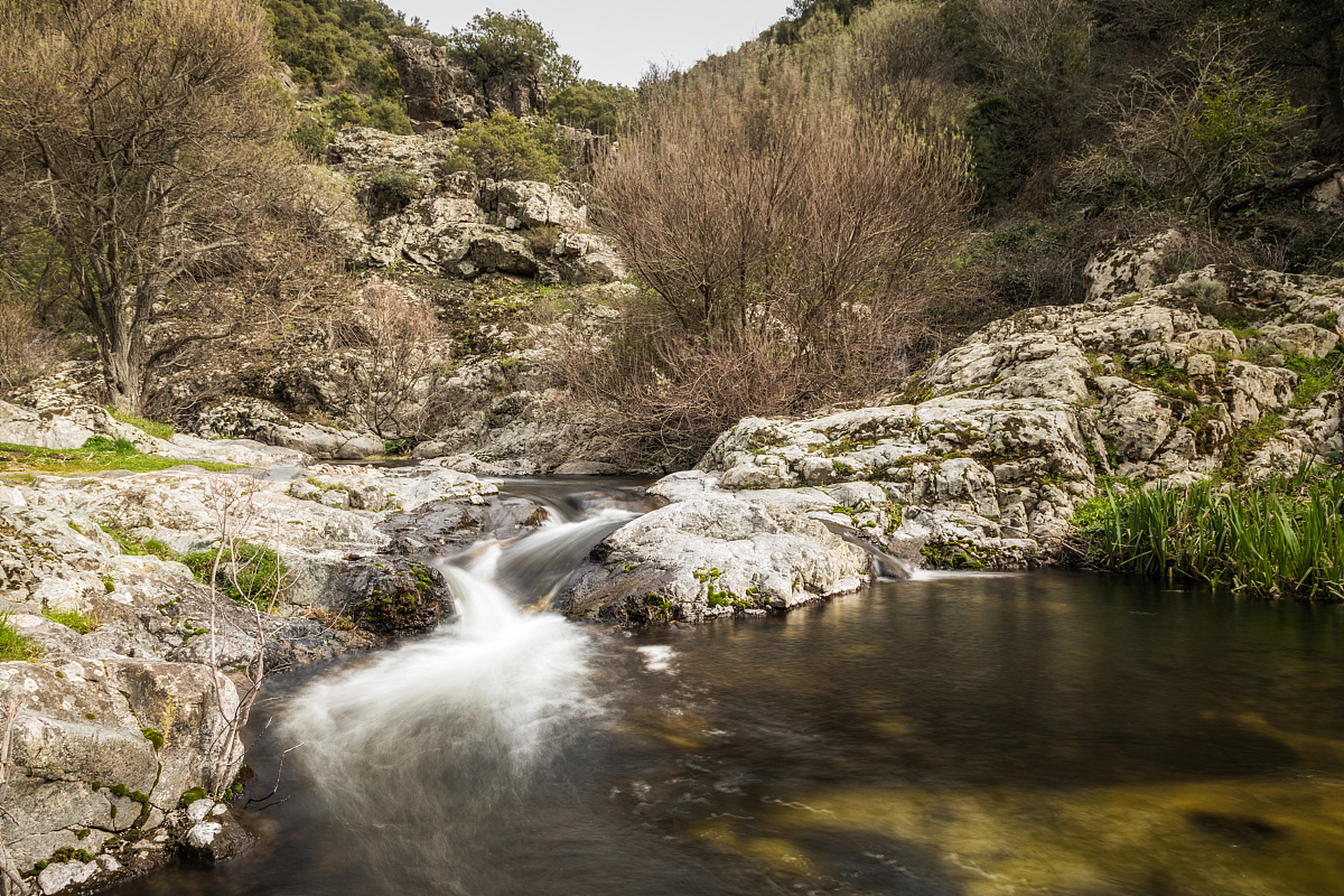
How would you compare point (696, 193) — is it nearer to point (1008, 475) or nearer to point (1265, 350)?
point (1008, 475)

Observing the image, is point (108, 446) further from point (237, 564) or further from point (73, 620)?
point (73, 620)

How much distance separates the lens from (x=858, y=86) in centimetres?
2366

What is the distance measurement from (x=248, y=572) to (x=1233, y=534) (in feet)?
30.5

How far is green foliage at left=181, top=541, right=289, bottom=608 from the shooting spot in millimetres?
5566

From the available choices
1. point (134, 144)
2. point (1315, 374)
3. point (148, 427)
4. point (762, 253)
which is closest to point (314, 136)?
point (134, 144)

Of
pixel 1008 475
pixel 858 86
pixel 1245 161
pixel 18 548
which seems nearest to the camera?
pixel 18 548

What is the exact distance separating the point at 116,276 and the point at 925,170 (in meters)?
18.5

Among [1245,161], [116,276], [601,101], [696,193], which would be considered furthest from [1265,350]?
[601,101]

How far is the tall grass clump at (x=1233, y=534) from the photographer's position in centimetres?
627

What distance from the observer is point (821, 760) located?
11.9 feet

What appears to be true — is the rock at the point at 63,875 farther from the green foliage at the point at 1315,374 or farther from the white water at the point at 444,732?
the green foliage at the point at 1315,374

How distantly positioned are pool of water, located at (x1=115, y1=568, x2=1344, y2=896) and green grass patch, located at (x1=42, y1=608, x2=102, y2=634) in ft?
3.67

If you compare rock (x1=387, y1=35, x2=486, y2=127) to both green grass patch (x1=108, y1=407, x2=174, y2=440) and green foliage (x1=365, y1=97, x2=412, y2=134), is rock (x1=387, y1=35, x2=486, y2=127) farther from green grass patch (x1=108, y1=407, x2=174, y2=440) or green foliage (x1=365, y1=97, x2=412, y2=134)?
green grass patch (x1=108, y1=407, x2=174, y2=440)

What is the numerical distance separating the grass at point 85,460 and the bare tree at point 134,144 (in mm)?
6531
